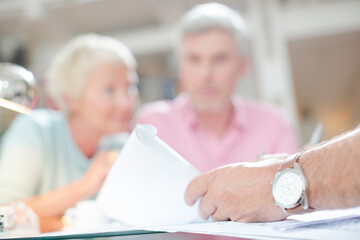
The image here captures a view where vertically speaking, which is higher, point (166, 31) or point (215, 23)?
point (166, 31)

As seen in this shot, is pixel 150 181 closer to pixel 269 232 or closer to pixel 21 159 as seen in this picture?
pixel 269 232

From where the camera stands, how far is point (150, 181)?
41 cm

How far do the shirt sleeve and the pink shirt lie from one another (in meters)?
0.28

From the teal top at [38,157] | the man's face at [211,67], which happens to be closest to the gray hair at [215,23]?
the man's face at [211,67]

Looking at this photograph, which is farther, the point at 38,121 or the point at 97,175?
the point at 38,121

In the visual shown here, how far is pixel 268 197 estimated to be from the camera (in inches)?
14.2

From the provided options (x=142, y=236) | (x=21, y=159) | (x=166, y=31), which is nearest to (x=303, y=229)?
(x=142, y=236)

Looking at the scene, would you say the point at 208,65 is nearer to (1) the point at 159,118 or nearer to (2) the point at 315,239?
(1) the point at 159,118

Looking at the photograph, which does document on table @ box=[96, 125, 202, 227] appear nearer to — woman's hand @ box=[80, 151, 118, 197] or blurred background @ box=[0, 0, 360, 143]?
woman's hand @ box=[80, 151, 118, 197]

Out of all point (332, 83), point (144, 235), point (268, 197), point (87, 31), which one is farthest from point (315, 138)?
point (332, 83)

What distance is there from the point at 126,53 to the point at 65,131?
0.27 m

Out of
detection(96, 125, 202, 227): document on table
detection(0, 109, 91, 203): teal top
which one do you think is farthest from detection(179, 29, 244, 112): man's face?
detection(96, 125, 202, 227): document on table

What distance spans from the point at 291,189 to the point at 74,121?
0.70 m

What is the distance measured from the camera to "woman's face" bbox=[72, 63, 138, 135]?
0.91m
